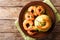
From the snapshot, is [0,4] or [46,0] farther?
[0,4]

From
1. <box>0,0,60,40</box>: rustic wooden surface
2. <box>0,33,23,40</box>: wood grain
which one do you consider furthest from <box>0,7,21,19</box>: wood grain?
<box>0,33,23,40</box>: wood grain

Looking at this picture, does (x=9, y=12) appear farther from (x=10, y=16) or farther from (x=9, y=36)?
(x=9, y=36)

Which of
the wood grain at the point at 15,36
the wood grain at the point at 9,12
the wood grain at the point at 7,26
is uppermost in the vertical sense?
the wood grain at the point at 9,12

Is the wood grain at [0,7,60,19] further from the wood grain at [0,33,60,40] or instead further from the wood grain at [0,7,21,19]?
the wood grain at [0,33,60,40]

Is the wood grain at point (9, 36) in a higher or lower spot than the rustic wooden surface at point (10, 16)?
lower

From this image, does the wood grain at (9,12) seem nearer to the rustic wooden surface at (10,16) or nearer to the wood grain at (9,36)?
the rustic wooden surface at (10,16)

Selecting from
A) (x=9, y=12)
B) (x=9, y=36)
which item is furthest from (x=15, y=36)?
(x=9, y=12)

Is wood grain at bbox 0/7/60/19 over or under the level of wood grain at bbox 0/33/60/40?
over

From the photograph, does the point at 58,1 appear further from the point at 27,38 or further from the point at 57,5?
the point at 27,38

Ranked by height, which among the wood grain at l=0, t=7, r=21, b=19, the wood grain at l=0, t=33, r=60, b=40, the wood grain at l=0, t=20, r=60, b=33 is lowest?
the wood grain at l=0, t=33, r=60, b=40

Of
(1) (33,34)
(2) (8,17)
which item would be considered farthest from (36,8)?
(2) (8,17)

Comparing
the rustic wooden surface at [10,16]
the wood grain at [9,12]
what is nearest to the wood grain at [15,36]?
the rustic wooden surface at [10,16]
